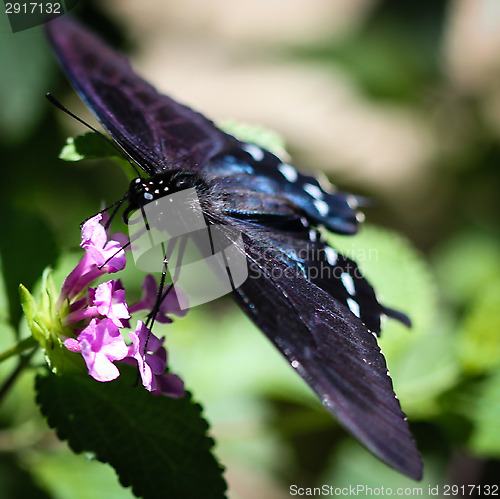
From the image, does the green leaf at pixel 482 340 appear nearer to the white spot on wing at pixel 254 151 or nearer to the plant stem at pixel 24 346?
the white spot on wing at pixel 254 151

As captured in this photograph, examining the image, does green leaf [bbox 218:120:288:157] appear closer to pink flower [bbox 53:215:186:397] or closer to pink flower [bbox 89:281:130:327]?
pink flower [bbox 53:215:186:397]

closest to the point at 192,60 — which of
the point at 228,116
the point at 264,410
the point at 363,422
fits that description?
the point at 228,116

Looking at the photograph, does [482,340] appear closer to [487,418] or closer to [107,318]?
[487,418]

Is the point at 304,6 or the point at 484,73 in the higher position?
the point at 304,6

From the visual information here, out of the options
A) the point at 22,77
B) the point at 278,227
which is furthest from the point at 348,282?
the point at 22,77

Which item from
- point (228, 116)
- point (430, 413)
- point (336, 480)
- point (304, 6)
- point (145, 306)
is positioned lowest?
point (336, 480)

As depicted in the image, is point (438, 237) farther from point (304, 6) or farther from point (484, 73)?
point (304, 6)

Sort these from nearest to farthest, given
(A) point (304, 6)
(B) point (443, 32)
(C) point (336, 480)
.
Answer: (C) point (336, 480) < (B) point (443, 32) < (A) point (304, 6)
